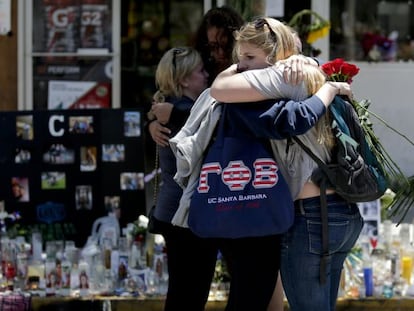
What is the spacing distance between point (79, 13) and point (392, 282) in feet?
10.1

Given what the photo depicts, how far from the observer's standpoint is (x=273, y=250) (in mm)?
3381

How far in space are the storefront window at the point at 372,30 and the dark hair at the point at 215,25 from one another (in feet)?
7.59

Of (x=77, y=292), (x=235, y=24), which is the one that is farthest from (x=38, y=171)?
(x=235, y=24)

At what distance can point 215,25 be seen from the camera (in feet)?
14.8

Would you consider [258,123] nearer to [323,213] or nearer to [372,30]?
[323,213]

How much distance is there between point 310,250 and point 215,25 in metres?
1.62

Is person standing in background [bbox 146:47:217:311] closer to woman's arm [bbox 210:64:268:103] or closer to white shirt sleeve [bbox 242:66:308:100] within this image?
woman's arm [bbox 210:64:268:103]

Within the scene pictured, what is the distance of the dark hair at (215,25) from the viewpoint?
14.7 feet

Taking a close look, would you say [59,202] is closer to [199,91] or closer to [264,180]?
[199,91]

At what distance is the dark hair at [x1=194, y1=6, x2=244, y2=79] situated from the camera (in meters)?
4.48

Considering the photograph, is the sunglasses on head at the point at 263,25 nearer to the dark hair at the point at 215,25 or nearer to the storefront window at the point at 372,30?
the dark hair at the point at 215,25

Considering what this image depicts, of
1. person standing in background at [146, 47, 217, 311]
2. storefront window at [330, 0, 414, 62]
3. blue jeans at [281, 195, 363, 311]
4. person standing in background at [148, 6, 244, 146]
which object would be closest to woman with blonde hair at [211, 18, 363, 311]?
blue jeans at [281, 195, 363, 311]

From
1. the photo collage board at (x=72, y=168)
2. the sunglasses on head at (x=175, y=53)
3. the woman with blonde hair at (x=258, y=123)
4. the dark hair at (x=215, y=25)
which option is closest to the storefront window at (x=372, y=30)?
the photo collage board at (x=72, y=168)

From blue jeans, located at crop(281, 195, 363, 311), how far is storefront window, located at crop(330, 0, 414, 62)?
11.5 feet
